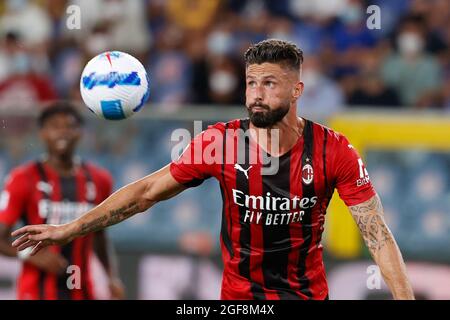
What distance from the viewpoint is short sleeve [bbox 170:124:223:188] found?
21.1ft

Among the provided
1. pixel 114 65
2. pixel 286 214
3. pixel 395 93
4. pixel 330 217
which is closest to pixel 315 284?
pixel 286 214

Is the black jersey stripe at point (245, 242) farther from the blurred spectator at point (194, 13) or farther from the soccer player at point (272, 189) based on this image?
the blurred spectator at point (194, 13)

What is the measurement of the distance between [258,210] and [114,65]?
130cm

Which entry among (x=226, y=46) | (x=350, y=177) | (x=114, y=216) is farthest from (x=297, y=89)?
(x=226, y=46)

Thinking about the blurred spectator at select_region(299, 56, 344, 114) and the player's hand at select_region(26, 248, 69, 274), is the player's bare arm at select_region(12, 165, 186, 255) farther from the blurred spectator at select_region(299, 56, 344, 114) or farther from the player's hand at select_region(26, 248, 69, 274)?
the blurred spectator at select_region(299, 56, 344, 114)

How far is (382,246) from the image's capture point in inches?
243

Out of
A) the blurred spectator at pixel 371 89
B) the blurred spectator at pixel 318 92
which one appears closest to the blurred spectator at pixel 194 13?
the blurred spectator at pixel 318 92

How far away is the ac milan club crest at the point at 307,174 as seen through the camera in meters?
6.45

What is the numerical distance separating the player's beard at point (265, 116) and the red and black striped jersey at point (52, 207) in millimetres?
2841

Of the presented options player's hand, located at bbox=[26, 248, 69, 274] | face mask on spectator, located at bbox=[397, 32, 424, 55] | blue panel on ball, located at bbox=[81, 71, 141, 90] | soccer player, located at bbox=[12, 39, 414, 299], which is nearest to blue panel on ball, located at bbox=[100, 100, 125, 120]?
blue panel on ball, located at bbox=[81, 71, 141, 90]

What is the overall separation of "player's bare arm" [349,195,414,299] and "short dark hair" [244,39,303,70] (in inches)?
38.5

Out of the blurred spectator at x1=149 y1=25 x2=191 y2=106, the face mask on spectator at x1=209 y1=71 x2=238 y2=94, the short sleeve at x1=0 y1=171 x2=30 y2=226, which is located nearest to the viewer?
the short sleeve at x1=0 y1=171 x2=30 y2=226

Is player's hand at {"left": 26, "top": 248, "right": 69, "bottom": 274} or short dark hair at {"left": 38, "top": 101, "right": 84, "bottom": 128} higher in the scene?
short dark hair at {"left": 38, "top": 101, "right": 84, "bottom": 128}

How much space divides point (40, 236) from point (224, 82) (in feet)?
18.9
